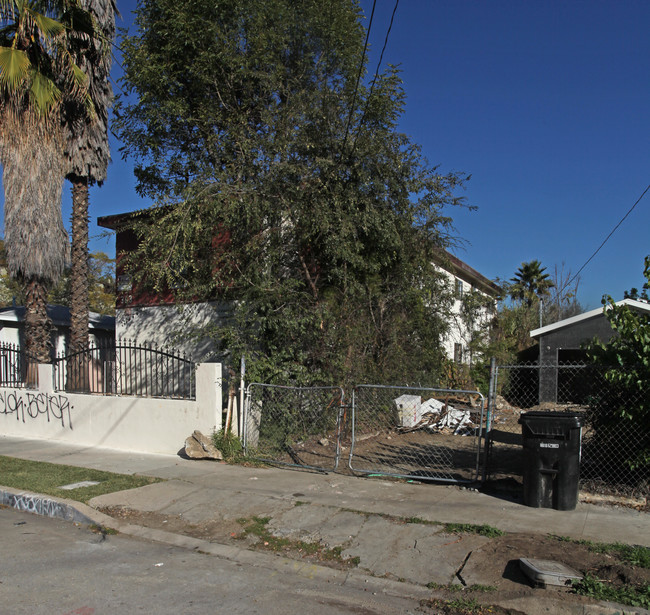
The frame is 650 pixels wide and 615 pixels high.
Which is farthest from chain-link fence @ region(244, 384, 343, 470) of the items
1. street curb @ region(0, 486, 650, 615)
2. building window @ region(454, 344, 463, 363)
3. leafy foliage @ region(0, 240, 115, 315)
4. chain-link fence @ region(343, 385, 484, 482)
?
leafy foliage @ region(0, 240, 115, 315)

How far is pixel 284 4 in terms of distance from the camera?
44.5 ft

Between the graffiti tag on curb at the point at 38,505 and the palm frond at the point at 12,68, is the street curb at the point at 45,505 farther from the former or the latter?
the palm frond at the point at 12,68

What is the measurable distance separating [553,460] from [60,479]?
676 cm

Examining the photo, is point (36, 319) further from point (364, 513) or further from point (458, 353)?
point (458, 353)

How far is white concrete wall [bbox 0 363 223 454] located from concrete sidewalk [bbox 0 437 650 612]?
1115mm

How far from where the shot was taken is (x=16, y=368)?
13.4 meters

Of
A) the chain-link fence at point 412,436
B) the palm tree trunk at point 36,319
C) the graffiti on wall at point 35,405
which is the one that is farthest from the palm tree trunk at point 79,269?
the chain-link fence at point 412,436

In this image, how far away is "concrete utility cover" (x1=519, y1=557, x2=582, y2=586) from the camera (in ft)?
14.9

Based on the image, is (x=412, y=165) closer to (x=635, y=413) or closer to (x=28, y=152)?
(x=635, y=413)

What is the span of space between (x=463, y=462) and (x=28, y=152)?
11.0 metres

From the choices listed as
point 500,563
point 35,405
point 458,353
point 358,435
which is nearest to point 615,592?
point 500,563

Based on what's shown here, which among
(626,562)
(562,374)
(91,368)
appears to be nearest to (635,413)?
(626,562)

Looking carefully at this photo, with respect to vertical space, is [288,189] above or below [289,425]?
above

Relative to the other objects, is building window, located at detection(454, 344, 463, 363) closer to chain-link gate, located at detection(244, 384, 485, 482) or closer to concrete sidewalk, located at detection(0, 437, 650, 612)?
chain-link gate, located at detection(244, 384, 485, 482)
